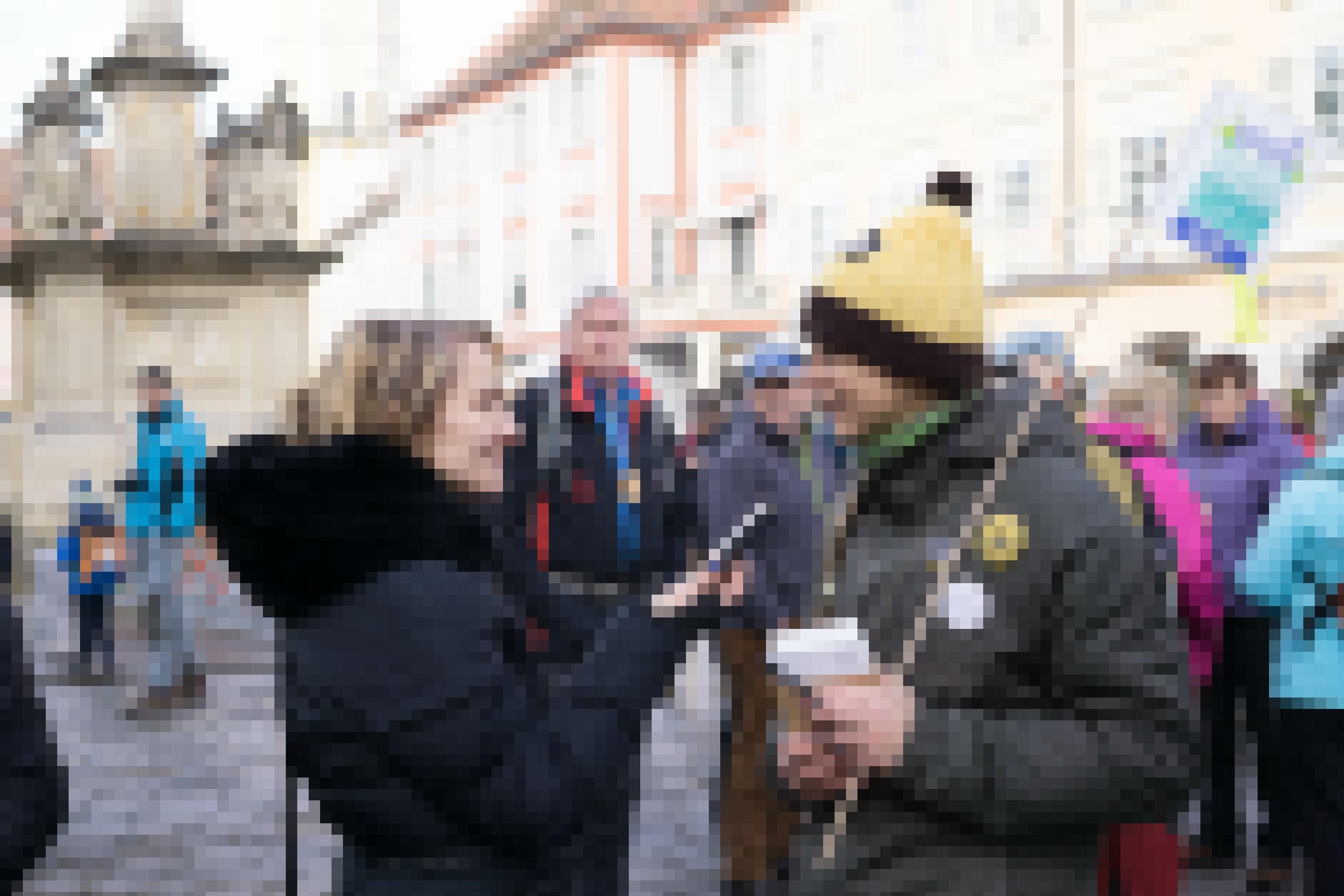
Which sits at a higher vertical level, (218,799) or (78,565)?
(78,565)

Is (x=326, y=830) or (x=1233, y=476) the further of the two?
(x=1233, y=476)

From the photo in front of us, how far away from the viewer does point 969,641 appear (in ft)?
7.07

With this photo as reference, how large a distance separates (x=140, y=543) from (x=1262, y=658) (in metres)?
6.82

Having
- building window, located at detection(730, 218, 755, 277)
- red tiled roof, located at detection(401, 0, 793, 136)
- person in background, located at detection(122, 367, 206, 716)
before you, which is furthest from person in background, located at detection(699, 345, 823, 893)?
building window, located at detection(730, 218, 755, 277)

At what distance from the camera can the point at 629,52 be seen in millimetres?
41562

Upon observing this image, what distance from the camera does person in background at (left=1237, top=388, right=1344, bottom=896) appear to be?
4164 millimetres

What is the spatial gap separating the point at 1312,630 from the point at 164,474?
707cm

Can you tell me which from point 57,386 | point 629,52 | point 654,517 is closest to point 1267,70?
point 57,386

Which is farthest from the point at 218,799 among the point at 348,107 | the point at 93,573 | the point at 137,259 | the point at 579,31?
the point at 348,107

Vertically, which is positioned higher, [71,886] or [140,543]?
[140,543]

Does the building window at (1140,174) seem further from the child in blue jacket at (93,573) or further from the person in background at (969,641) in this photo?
the person in background at (969,641)

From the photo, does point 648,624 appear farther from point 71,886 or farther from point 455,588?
point 71,886

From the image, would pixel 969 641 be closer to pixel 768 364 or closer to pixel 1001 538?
pixel 1001 538

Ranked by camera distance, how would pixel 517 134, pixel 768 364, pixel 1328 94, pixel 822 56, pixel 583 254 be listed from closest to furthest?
pixel 768 364, pixel 1328 94, pixel 822 56, pixel 583 254, pixel 517 134
